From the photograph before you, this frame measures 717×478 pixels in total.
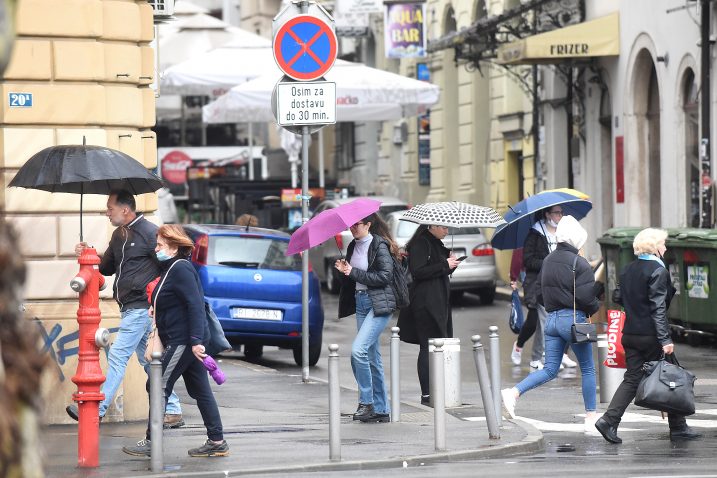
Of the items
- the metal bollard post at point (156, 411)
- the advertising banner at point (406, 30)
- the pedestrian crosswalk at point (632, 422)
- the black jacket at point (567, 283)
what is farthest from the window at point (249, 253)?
the advertising banner at point (406, 30)

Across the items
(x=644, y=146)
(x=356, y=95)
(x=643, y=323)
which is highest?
(x=356, y=95)

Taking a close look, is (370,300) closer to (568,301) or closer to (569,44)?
(568,301)

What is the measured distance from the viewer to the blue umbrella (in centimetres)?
1553

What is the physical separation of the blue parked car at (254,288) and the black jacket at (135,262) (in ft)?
19.0

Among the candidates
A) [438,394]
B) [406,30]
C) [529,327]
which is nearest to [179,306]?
[438,394]

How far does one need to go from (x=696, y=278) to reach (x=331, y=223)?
804 cm

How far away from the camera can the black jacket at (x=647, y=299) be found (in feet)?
36.7

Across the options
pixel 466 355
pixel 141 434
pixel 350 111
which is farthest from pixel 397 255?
pixel 350 111

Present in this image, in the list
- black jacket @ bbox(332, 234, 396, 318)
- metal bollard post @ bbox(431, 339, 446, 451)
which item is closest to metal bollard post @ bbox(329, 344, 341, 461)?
metal bollard post @ bbox(431, 339, 446, 451)

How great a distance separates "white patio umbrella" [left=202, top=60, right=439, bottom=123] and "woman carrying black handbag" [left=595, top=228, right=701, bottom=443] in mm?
15493

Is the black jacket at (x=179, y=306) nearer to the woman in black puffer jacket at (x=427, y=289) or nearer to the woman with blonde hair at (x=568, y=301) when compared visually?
the woman with blonde hair at (x=568, y=301)

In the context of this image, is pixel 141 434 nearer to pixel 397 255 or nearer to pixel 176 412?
pixel 176 412

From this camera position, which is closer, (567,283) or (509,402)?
(567,283)

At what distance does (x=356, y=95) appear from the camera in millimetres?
27406
